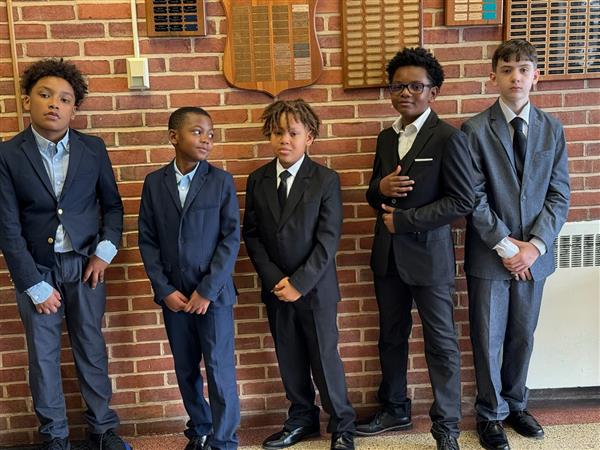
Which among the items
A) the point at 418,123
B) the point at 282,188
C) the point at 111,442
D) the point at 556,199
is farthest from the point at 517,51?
the point at 111,442

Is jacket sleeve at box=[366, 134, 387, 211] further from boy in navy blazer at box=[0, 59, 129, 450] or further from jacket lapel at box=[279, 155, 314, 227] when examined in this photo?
boy in navy blazer at box=[0, 59, 129, 450]

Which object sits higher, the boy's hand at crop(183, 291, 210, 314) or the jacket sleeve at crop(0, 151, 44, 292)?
the jacket sleeve at crop(0, 151, 44, 292)

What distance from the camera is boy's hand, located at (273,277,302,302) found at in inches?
86.7

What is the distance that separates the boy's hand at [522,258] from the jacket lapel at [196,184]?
1.20 meters

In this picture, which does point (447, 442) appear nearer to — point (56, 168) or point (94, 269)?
point (94, 269)

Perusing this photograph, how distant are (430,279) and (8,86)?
183 centimetres

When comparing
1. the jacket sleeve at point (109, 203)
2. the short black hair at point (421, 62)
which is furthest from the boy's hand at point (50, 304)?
the short black hair at point (421, 62)

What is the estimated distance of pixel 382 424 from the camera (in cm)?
255

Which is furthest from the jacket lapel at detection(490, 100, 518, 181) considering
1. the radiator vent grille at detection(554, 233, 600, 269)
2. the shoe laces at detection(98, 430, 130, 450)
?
the shoe laces at detection(98, 430, 130, 450)

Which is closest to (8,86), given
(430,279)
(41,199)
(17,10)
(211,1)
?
(17,10)

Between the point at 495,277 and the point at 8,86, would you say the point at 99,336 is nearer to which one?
the point at 8,86

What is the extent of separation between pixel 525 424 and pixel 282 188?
1.41 m

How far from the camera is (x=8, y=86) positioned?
93.7 inches

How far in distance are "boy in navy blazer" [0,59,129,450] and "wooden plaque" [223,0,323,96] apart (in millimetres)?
628
